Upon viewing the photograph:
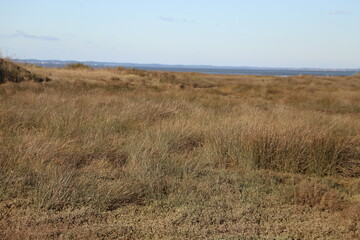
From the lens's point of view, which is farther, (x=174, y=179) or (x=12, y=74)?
(x=12, y=74)

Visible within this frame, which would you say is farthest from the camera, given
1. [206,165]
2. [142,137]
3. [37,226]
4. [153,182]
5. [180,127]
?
[180,127]

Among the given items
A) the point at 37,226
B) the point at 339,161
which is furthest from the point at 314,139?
the point at 37,226

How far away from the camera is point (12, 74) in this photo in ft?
69.0

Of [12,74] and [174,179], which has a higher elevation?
[12,74]

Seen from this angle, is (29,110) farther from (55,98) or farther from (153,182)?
(153,182)

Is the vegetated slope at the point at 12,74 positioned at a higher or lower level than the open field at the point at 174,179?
higher

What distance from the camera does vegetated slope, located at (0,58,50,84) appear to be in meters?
20.5

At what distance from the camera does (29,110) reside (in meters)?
9.98

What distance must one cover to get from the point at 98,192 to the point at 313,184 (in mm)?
3047

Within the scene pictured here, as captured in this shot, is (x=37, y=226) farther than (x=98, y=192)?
No

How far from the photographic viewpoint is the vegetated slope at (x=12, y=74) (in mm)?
20452

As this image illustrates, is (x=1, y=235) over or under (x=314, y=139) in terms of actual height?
under

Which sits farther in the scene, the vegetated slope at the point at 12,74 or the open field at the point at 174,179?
the vegetated slope at the point at 12,74

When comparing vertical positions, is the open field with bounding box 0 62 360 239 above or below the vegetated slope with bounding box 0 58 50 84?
below
